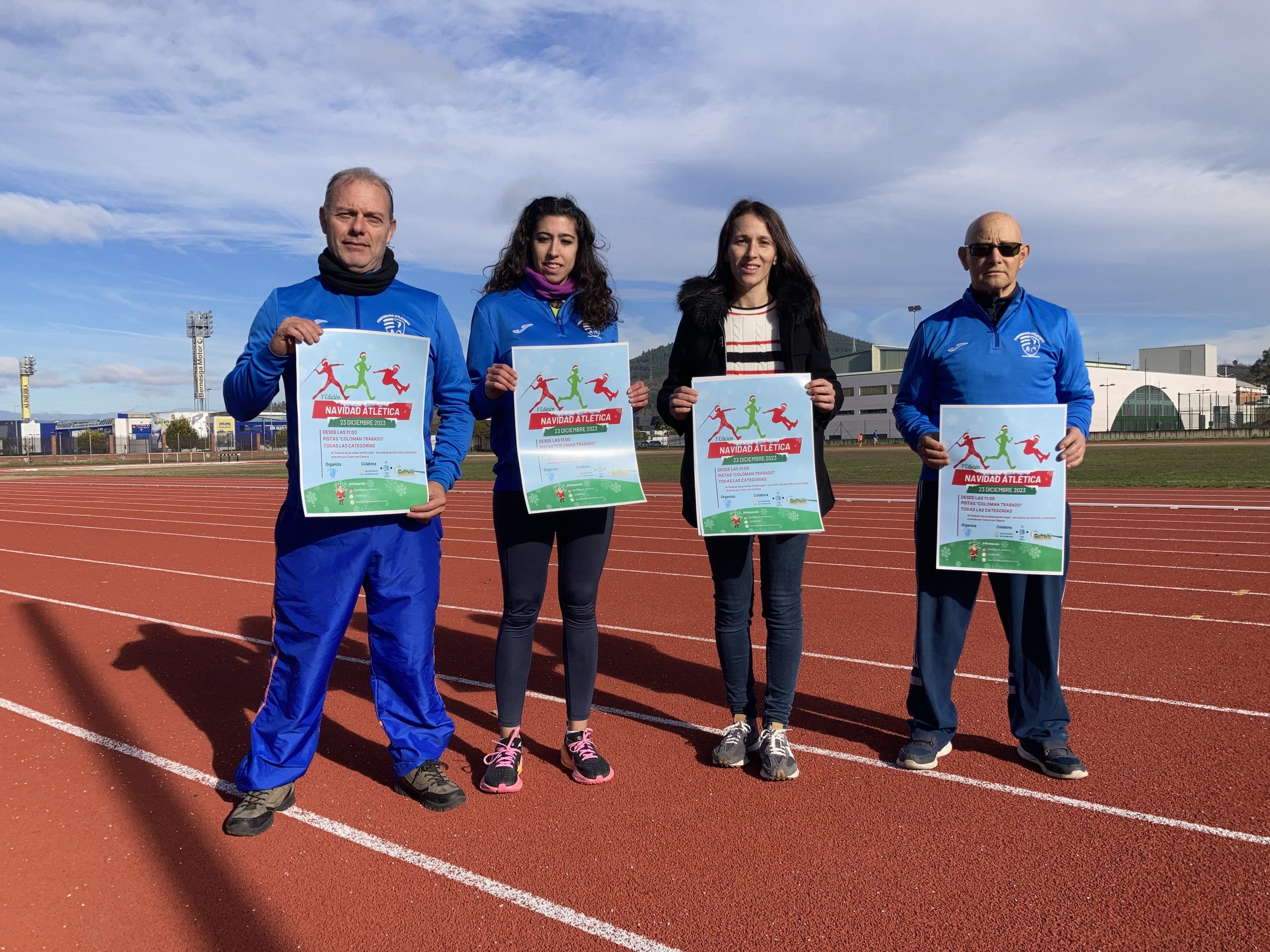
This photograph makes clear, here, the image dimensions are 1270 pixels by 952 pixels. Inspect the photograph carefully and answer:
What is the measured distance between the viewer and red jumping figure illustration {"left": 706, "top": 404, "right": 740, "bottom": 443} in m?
3.35

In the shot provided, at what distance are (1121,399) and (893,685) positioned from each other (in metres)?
88.6

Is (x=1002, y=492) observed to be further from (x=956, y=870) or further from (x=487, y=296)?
(x=487, y=296)

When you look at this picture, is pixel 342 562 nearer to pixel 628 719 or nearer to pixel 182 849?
pixel 182 849

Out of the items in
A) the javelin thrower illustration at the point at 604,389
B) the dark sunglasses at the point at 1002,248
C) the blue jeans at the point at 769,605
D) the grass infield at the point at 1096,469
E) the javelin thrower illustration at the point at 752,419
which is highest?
the dark sunglasses at the point at 1002,248

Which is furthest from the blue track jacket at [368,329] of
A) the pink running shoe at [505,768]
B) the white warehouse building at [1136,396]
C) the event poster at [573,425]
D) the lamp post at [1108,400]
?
the lamp post at [1108,400]

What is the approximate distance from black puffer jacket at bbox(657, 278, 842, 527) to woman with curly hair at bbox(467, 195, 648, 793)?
0.79 ft

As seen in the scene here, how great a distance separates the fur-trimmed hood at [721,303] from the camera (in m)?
3.34

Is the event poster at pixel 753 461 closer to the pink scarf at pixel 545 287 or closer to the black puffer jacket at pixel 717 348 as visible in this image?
the black puffer jacket at pixel 717 348

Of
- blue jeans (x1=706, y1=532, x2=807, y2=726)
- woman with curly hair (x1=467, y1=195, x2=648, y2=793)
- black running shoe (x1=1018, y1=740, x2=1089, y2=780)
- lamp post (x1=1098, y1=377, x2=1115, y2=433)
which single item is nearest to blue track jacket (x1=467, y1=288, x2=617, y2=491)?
woman with curly hair (x1=467, y1=195, x2=648, y2=793)

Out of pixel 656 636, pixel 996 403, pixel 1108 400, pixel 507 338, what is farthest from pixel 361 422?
pixel 1108 400

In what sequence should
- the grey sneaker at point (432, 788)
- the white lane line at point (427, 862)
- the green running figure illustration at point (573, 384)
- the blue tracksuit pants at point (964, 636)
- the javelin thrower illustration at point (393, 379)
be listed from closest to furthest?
the white lane line at point (427, 862), the javelin thrower illustration at point (393, 379), the grey sneaker at point (432, 788), the green running figure illustration at point (573, 384), the blue tracksuit pants at point (964, 636)

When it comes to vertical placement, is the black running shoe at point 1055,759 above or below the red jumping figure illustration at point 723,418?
below

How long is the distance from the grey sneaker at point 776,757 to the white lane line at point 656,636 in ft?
3.48

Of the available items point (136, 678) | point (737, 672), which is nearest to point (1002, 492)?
point (737, 672)
